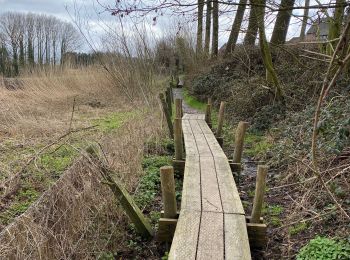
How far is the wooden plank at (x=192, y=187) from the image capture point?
3623 mm

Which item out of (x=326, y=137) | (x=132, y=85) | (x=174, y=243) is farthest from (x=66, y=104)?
(x=174, y=243)

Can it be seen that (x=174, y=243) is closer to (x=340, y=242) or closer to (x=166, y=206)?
(x=166, y=206)

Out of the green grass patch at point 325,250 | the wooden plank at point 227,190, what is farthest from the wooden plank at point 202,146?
the green grass patch at point 325,250

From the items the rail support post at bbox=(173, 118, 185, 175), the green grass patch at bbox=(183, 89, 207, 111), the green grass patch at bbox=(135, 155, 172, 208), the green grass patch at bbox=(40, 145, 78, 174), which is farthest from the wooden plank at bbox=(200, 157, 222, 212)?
the green grass patch at bbox=(183, 89, 207, 111)

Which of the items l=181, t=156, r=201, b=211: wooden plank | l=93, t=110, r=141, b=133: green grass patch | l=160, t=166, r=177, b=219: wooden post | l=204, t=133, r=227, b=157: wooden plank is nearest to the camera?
l=160, t=166, r=177, b=219: wooden post

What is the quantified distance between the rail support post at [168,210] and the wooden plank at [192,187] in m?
0.14

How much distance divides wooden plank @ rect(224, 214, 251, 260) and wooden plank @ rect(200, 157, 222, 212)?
0.76ft

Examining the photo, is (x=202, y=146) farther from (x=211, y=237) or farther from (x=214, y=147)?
(x=211, y=237)

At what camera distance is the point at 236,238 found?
9.75 ft

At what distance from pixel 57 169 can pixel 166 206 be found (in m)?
2.71

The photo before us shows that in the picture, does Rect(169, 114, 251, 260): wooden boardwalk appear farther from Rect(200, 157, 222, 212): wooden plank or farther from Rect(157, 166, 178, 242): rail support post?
Rect(157, 166, 178, 242): rail support post

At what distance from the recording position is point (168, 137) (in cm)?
861

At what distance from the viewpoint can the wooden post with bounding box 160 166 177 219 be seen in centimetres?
332

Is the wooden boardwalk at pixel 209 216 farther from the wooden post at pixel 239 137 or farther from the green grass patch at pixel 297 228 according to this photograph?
the green grass patch at pixel 297 228
